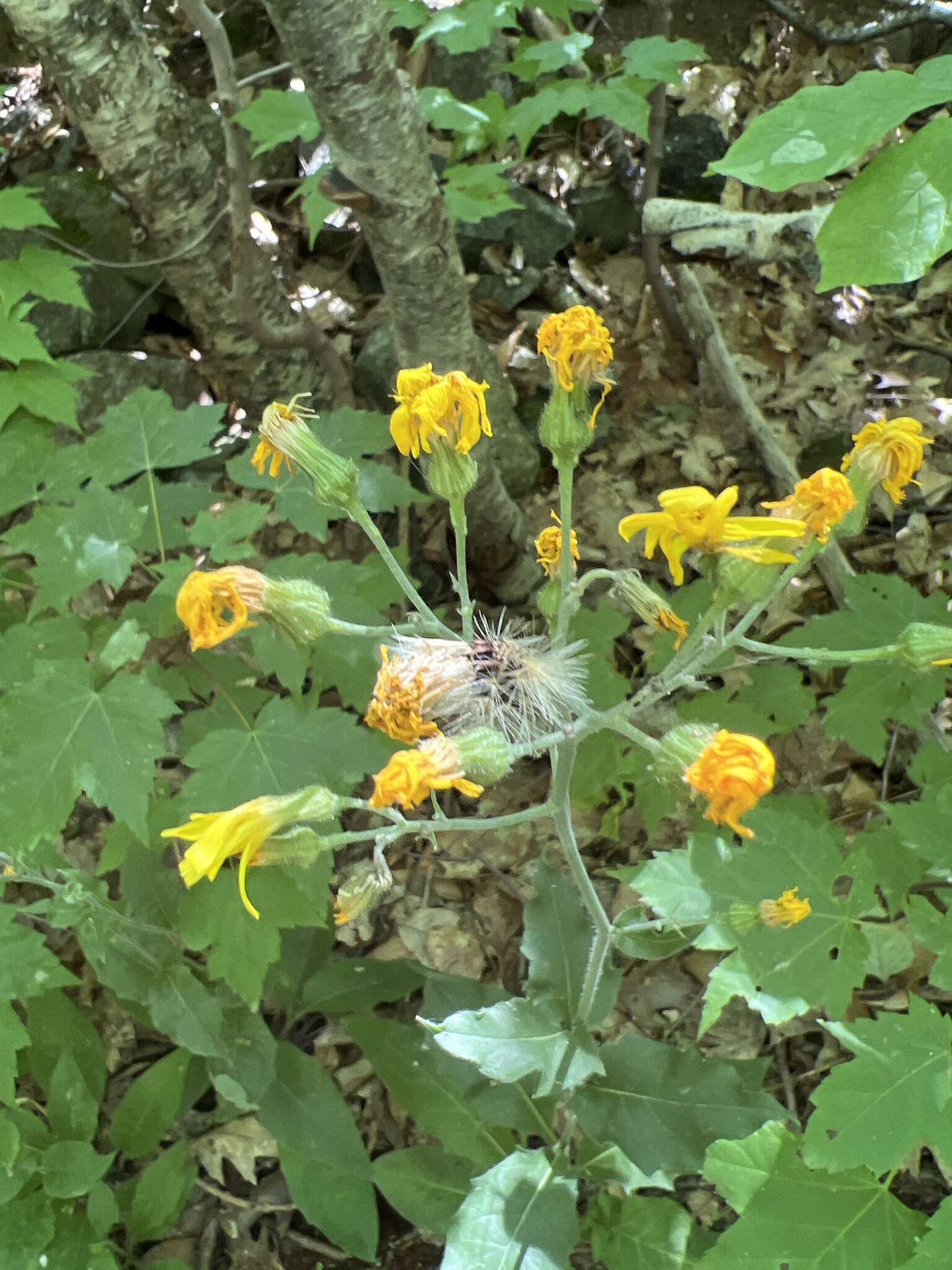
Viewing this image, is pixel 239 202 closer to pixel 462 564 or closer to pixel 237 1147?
pixel 462 564

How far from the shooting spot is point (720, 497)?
4.04 feet

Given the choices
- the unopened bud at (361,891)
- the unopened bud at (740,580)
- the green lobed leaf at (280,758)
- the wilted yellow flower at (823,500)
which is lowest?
the green lobed leaf at (280,758)

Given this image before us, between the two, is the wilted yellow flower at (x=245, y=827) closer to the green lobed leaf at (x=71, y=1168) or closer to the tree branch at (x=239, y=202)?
the green lobed leaf at (x=71, y=1168)

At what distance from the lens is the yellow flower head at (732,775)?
1.20 m

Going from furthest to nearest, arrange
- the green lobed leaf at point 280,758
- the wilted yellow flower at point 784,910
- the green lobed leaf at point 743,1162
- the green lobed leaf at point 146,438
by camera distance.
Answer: the green lobed leaf at point 146,438 < the green lobed leaf at point 280,758 < the green lobed leaf at point 743,1162 < the wilted yellow flower at point 784,910

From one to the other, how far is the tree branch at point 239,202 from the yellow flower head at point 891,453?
1989 mm

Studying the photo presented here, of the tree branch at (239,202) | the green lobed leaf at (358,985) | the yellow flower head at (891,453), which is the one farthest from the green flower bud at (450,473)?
the tree branch at (239,202)

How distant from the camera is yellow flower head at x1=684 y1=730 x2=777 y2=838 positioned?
1196 millimetres

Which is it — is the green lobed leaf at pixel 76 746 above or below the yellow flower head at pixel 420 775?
below

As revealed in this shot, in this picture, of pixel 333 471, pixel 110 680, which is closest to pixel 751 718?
pixel 333 471

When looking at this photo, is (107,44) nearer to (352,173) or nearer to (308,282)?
(352,173)

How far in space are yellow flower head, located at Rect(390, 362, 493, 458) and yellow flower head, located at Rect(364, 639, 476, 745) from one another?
33 centimetres

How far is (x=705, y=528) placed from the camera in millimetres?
1246

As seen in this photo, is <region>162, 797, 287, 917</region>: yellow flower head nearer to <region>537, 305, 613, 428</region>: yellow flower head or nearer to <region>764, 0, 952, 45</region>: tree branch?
<region>537, 305, 613, 428</region>: yellow flower head
